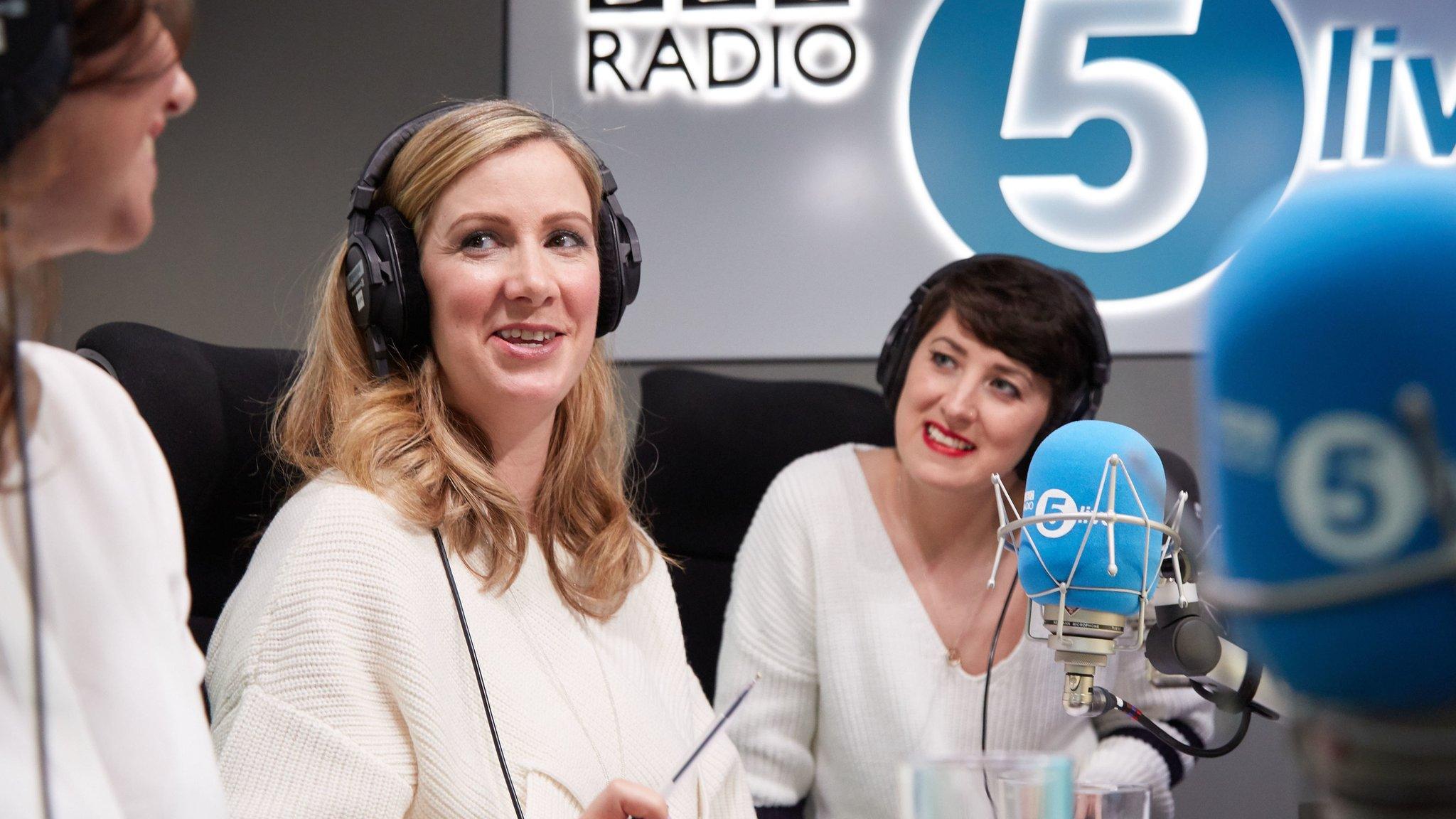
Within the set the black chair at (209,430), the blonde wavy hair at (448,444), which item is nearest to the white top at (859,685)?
the blonde wavy hair at (448,444)

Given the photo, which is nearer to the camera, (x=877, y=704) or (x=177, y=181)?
(x=877, y=704)

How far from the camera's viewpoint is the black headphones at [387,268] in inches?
53.9

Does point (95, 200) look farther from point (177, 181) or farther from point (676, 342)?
point (177, 181)

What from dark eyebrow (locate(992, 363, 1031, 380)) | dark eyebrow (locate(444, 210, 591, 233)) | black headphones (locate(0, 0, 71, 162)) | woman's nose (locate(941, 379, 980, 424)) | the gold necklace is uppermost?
black headphones (locate(0, 0, 71, 162))

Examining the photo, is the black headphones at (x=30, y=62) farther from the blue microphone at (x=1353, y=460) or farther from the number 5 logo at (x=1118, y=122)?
the number 5 logo at (x=1118, y=122)

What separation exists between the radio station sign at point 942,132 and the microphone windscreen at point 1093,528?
1.82 metres

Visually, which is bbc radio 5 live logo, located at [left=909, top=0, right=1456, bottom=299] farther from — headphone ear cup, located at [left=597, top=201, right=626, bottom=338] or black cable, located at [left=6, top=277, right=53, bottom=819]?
black cable, located at [left=6, top=277, right=53, bottom=819]

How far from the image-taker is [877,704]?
6.36 feet

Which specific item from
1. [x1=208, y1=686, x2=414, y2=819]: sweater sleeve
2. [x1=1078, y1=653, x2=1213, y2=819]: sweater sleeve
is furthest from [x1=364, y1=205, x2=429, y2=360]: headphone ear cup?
[x1=1078, y1=653, x2=1213, y2=819]: sweater sleeve

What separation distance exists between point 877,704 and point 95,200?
155 cm

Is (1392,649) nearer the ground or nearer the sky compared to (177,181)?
nearer the ground

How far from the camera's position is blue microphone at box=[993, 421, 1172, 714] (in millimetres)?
971

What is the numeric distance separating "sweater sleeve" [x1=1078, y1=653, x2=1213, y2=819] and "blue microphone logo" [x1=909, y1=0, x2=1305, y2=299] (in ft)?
3.81

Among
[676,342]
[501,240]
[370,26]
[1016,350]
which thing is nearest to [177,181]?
[370,26]
